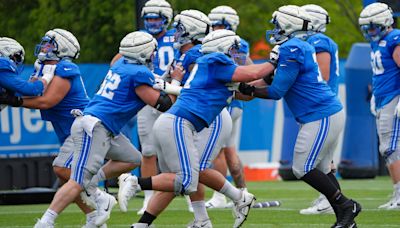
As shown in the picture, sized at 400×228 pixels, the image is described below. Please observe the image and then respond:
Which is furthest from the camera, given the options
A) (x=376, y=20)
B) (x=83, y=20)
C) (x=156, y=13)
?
(x=83, y=20)

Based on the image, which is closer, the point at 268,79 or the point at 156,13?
the point at 268,79

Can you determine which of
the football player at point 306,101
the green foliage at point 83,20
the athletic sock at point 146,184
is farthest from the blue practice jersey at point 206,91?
the green foliage at point 83,20

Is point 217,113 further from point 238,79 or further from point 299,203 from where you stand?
point 299,203

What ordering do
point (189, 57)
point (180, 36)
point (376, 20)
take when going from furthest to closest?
point (376, 20) → point (180, 36) → point (189, 57)

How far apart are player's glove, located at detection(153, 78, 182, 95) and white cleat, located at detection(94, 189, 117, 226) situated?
102cm

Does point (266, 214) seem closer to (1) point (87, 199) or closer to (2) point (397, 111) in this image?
(2) point (397, 111)

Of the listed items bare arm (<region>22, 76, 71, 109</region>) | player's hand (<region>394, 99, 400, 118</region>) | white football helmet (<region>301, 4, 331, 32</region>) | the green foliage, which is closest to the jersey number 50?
bare arm (<region>22, 76, 71, 109</region>)

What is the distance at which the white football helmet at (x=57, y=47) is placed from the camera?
1013cm

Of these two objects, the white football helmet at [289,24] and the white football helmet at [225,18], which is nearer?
the white football helmet at [289,24]

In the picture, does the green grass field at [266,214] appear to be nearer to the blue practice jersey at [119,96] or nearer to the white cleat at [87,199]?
the white cleat at [87,199]

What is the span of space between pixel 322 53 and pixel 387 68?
0.81 metres

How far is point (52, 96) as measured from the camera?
Result: 390 inches

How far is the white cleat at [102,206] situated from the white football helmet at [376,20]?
336 cm

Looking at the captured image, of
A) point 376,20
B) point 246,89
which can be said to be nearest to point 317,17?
point 376,20
